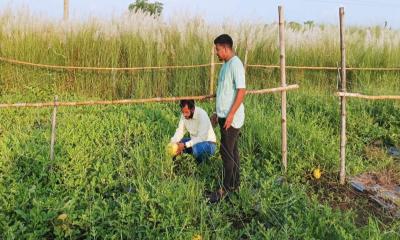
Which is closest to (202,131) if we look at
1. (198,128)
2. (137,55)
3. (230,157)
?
(198,128)

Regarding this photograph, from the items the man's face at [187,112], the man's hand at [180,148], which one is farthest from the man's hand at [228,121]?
the man's hand at [180,148]

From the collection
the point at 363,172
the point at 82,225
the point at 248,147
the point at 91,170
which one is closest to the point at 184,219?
the point at 82,225

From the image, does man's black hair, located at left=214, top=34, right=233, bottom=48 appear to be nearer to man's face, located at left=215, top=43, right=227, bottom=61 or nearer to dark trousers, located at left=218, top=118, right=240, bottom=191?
man's face, located at left=215, top=43, right=227, bottom=61

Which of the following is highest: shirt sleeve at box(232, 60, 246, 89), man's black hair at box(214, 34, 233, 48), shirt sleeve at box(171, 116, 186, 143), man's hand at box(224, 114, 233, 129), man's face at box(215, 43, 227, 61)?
man's black hair at box(214, 34, 233, 48)

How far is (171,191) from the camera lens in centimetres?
325

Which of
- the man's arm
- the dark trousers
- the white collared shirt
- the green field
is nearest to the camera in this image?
the green field

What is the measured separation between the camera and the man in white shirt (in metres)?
4.23

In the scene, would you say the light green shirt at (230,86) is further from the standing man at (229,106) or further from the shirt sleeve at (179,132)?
the shirt sleeve at (179,132)

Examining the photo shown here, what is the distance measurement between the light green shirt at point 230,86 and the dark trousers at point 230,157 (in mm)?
71

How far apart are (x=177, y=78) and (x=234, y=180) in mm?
3394

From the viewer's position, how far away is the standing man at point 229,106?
345 centimetres

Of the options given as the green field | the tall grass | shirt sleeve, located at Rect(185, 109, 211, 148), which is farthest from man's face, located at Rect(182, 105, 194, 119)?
the tall grass

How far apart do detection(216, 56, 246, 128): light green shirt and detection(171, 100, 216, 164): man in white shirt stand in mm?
663

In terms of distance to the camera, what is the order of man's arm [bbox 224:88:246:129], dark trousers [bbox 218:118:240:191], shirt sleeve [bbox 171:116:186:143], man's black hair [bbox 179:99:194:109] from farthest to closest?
1. shirt sleeve [bbox 171:116:186:143]
2. man's black hair [bbox 179:99:194:109]
3. dark trousers [bbox 218:118:240:191]
4. man's arm [bbox 224:88:246:129]
